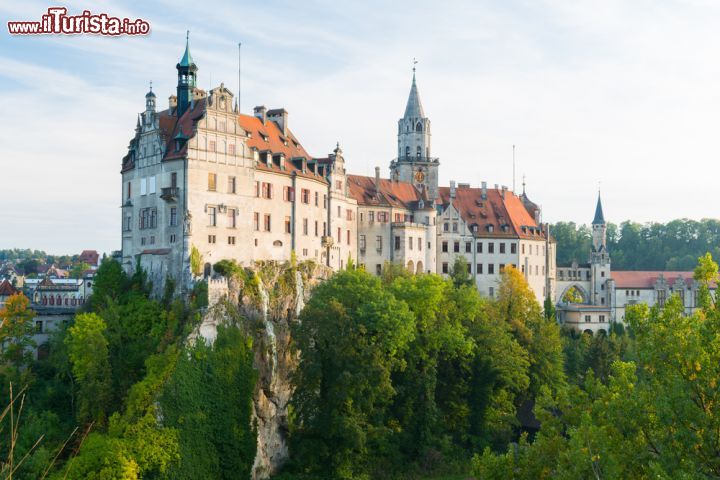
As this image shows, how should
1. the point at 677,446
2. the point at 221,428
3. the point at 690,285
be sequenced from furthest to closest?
the point at 690,285, the point at 221,428, the point at 677,446

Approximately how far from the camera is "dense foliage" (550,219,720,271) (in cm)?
14062

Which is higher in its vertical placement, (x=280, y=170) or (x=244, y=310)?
(x=280, y=170)

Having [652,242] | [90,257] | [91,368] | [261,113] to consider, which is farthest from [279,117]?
[90,257]

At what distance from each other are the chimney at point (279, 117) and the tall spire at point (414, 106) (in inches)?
977

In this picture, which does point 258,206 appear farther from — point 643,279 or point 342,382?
point 643,279

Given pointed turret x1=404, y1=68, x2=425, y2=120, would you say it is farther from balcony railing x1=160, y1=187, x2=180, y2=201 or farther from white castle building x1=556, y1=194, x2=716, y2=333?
balcony railing x1=160, y1=187, x2=180, y2=201

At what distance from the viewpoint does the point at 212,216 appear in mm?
58688

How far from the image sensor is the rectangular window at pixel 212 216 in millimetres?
58500

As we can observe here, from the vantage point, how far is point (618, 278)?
105 meters

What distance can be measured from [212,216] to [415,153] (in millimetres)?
37337

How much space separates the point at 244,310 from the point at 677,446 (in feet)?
124

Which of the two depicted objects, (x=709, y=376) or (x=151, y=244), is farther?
(x=151, y=244)

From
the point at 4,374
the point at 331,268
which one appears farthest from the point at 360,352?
the point at 4,374

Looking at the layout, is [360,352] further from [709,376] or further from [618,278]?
[618,278]
